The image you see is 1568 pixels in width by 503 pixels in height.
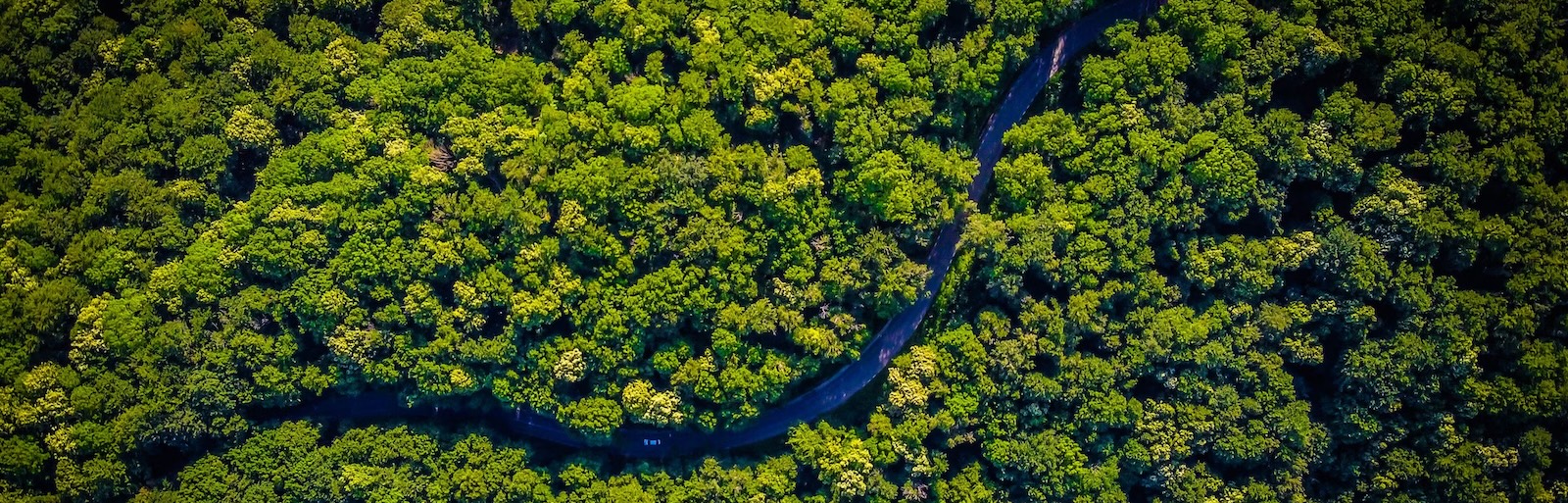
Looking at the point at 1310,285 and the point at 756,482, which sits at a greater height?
the point at 1310,285

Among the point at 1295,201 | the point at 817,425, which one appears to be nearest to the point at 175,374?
the point at 817,425

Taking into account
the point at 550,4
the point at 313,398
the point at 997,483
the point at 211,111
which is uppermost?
the point at 550,4

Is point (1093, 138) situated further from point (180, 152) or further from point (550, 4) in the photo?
point (180, 152)

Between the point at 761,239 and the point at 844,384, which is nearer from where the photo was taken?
the point at 761,239

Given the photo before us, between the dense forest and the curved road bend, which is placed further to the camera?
the curved road bend
